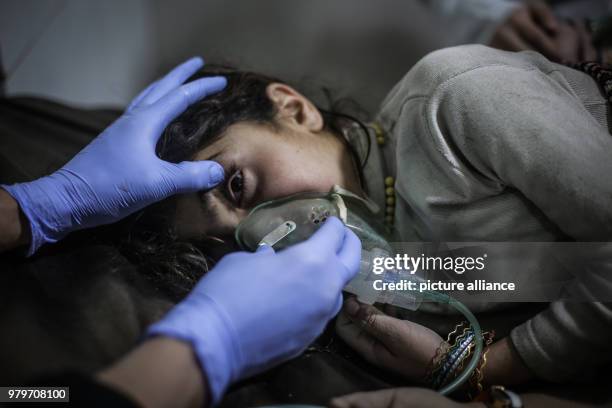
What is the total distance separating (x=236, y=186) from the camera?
1.03 metres

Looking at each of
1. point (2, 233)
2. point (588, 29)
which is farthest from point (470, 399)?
point (588, 29)

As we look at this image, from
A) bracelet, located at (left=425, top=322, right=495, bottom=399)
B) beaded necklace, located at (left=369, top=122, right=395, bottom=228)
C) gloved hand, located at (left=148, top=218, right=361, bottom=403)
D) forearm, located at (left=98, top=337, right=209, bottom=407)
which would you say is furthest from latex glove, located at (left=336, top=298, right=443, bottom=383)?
Result: forearm, located at (left=98, top=337, right=209, bottom=407)

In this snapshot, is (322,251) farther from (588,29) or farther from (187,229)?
(588,29)

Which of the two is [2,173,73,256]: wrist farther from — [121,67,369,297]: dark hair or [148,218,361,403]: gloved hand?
[148,218,361,403]: gloved hand

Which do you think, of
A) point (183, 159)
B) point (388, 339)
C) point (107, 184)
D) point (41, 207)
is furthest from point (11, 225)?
point (388, 339)

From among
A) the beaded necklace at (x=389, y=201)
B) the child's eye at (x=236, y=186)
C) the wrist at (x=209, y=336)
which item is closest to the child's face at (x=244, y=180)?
the child's eye at (x=236, y=186)

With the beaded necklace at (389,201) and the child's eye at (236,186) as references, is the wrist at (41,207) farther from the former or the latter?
the beaded necklace at (389,201)

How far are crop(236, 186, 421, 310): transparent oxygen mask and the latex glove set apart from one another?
0.03m

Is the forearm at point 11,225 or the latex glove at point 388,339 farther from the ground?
the forearm at point 11,225

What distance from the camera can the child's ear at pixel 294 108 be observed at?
1175mm

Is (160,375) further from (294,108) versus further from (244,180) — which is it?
(294,108)

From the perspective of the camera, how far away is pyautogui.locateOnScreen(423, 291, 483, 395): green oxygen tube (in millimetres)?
821

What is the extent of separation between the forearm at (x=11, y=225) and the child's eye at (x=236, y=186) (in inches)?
15.4

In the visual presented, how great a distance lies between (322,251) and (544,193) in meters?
0.41
